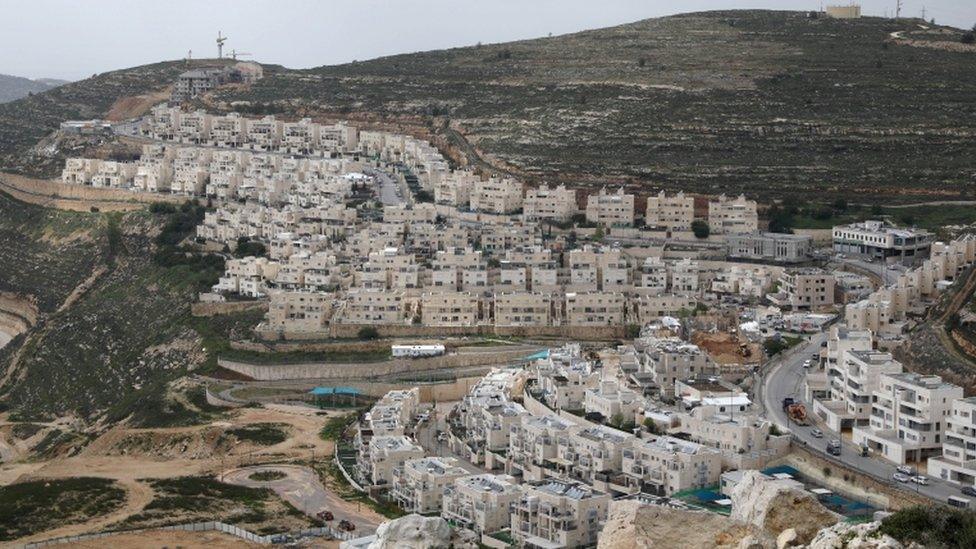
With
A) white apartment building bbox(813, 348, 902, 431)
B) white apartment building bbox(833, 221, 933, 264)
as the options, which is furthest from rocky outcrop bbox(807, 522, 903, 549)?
white apartment building bbox(833, 221, 933, 264)

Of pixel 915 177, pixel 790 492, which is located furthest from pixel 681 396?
pixel 915 177

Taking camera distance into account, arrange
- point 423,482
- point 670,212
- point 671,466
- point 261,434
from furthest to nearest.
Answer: point 670,212, point 261,434, point 423,482, point 671,466

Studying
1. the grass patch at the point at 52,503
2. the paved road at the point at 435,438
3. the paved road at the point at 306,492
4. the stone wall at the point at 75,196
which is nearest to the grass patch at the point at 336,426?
the paved road at the point at 435,438

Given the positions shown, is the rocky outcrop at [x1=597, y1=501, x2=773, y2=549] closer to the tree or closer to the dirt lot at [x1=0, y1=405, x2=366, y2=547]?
the dirt lot at [x1=0, y1=405, x2=366, y2=547]

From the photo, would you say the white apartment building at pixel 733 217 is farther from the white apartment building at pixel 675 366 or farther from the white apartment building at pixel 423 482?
the white apartment building at pixel 423 482

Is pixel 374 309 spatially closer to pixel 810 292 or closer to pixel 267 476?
pixel 810 292

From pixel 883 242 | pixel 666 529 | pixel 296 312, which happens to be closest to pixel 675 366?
pixel 296 312

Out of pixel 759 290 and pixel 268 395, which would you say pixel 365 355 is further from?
pixel 759 290
